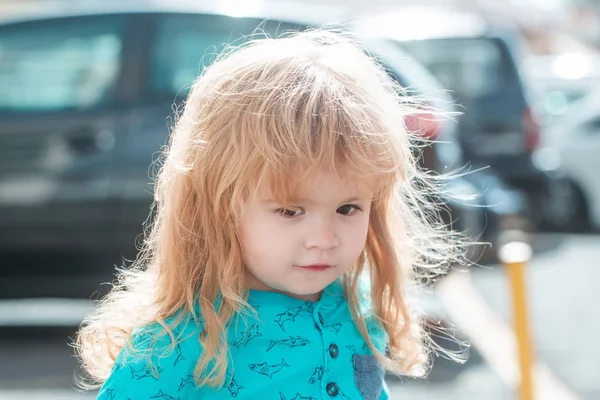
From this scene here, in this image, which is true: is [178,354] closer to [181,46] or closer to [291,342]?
[291,342]

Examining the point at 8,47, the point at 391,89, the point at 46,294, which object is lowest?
the point at 46,294

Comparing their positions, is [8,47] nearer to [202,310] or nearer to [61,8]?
[61,8]

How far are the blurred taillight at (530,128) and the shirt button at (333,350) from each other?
21.6 feet

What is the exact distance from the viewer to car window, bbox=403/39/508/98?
834 centimetres

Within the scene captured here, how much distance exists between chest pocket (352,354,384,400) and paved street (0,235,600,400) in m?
1.91

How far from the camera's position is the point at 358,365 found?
6.19 ft

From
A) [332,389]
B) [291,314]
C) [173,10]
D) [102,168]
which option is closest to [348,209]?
[291,314]

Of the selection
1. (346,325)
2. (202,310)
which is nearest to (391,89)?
(346,325)

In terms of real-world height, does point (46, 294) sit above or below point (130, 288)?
below

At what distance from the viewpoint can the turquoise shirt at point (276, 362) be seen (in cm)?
167

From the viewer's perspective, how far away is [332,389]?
5.96 ft

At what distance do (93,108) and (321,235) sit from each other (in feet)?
12.5

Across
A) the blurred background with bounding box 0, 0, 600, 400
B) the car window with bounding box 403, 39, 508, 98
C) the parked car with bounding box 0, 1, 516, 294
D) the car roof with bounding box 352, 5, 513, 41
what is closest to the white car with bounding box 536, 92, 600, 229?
the car roof with bounding box 352, 5, 513, 41

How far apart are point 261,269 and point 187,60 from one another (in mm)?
3701
